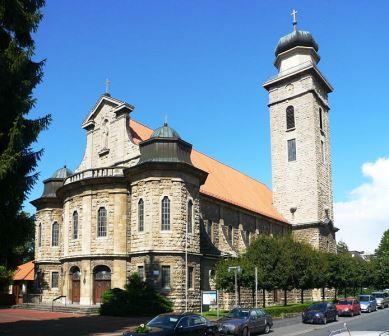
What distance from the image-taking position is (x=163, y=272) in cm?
3434

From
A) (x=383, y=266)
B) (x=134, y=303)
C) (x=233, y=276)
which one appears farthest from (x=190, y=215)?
(x=383, y=266)

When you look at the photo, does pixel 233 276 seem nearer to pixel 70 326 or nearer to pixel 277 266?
pixel 277 266

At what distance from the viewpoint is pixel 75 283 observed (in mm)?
37969

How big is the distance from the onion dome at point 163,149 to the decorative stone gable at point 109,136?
2.38 m

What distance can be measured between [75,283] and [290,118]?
3457 cm

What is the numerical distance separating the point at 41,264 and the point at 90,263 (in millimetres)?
10335

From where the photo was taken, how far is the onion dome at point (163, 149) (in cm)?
3588

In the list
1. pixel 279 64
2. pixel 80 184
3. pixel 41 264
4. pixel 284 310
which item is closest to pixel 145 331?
pixel 284 310

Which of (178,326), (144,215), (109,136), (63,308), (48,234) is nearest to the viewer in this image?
(178,326)

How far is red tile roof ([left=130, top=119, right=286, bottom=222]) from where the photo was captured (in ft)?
146

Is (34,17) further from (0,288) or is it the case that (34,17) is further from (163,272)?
(0,288)

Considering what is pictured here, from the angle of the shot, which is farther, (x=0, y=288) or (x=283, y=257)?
(x=0, y=288)

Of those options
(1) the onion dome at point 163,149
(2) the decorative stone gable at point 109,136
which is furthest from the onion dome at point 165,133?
(2) the decorative stone gable at point 109,136

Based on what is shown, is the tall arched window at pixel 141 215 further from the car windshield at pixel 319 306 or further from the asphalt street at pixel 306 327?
the car windshield at pixel 319 306
